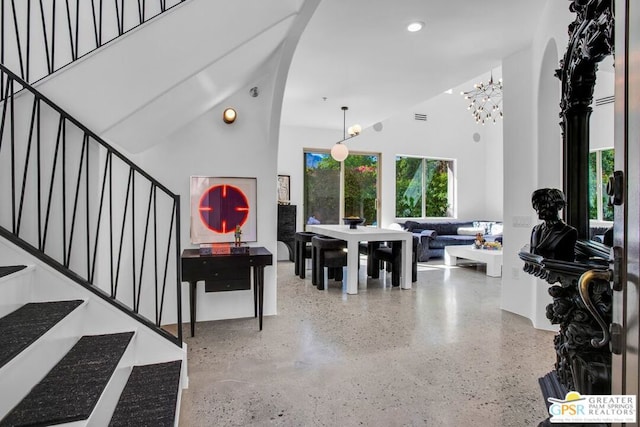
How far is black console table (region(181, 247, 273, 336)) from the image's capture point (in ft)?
10.6

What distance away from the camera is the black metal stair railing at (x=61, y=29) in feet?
7.47

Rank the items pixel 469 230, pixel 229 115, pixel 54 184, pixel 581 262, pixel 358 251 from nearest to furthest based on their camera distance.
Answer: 1. pixel 581 262
2. pixel 54 184
3. pixel 229 115
4. pixel 358 251
5. pixel 469 230

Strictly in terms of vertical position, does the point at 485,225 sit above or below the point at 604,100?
below

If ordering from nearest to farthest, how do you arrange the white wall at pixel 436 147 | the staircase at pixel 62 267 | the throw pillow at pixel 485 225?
the staircase at pixel 62 267, the white wall at pixel 436 147, the throw pillow at pixel 485 225

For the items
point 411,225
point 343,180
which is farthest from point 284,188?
point 411,225

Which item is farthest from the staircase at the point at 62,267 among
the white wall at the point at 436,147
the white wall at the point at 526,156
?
the white wall at the point at 436,147

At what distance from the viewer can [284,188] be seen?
8.03 meters

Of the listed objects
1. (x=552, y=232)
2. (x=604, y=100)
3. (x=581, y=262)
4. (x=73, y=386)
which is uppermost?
(x=604, y=100)

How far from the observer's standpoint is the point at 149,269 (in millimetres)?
3520

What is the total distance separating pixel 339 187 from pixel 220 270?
5668 mm

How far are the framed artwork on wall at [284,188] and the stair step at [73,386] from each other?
6051 millimetres

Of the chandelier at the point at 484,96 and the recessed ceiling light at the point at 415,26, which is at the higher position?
the chandelier at the point at 484,96

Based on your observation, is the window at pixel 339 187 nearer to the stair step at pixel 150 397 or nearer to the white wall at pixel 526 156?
the white wall at pixel 526 156

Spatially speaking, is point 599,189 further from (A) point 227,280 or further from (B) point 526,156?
(A) point 227,280
